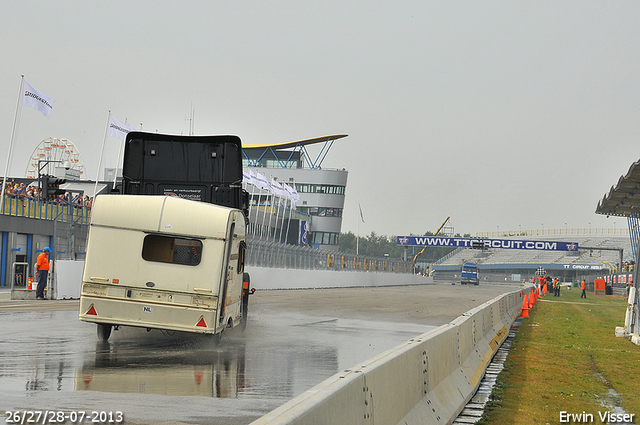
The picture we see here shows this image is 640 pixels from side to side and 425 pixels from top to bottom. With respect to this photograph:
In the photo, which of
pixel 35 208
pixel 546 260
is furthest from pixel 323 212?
pixel 35 208

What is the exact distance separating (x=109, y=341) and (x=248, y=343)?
8.67 ft

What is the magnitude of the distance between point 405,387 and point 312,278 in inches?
1711

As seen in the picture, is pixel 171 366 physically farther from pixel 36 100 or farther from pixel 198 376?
pixel 36 100

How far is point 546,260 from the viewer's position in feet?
476

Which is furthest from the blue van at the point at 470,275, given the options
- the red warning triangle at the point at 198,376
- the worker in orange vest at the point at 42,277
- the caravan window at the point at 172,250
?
the red warning triangle at the point at 198,376

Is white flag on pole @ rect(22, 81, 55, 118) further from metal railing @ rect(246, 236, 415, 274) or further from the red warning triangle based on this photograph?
the red warning triangle

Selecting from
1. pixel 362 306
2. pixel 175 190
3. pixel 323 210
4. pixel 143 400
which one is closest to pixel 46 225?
pixel 362 306

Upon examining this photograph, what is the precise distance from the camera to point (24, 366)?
1020cm

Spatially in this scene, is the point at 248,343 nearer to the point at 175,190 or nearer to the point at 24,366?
the point at 175,190

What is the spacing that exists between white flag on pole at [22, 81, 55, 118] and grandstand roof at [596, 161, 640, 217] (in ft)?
90.6

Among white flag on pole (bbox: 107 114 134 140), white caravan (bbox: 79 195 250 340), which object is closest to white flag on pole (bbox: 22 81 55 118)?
white flag on pole (bbox: 107 114 134 140)

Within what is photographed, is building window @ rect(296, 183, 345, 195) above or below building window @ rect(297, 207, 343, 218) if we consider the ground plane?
above

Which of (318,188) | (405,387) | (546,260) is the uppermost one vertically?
(318,188)

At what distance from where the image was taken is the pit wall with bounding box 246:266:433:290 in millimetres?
41188
